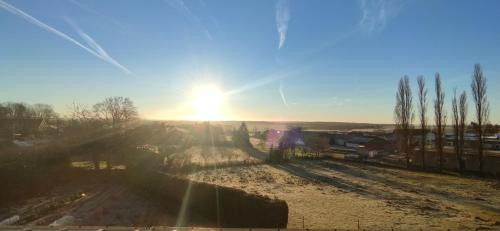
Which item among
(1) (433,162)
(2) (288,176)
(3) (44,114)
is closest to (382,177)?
(2) (288,176)

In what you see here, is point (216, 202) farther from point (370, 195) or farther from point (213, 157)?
point (213, 157)

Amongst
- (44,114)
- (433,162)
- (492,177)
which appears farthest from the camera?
(44,114)

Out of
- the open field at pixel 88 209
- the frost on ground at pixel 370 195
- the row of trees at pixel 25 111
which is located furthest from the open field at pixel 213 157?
the row of trees at pixel 25 111

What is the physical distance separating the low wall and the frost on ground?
4.84ft

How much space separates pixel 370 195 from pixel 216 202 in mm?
9898

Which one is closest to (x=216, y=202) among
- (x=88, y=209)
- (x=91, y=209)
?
(x=91, y=209)

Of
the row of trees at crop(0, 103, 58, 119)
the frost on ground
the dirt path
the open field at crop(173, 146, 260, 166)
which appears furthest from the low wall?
the row of trees at crop(0, 103, 58, 119)

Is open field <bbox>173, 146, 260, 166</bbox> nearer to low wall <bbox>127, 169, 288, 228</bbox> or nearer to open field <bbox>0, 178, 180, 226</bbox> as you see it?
low wall <bbox>127, 169, 288, 228</bbox>

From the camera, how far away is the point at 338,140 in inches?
2717

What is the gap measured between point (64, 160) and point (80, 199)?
8.29 m

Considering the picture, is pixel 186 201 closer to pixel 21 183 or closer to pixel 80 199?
pixel 80 199

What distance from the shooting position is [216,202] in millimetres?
15344

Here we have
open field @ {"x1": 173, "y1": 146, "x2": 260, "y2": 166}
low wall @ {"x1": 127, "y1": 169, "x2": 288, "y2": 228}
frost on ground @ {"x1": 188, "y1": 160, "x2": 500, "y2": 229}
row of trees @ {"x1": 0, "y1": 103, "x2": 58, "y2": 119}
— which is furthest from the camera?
row of trees @ {"x1": 0, "y1": 103, "x2": 58, "y2": 119}

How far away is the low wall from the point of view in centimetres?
1270
